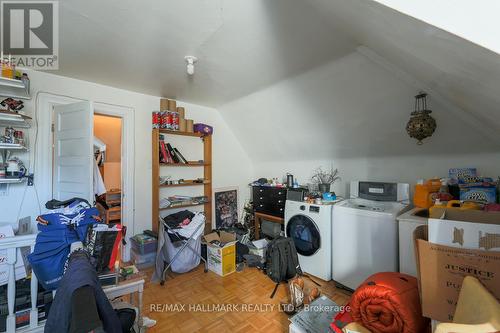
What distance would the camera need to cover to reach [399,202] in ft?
7.70

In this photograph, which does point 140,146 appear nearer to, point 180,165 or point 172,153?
point 172,153

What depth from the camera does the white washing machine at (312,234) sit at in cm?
247

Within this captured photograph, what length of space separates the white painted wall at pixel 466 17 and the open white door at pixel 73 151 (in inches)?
101

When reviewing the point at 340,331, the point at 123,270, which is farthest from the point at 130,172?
the point at 340,331

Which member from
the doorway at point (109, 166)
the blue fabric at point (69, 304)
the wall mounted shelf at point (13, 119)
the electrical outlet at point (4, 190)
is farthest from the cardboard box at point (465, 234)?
the doorway at point (109, 166)

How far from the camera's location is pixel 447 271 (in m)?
0.83

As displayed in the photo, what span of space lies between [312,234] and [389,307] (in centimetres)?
155

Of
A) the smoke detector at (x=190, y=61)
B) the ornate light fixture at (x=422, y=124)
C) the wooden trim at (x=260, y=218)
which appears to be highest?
the smoke detector at (x=190, y=61)

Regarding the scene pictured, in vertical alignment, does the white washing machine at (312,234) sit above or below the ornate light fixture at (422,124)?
below

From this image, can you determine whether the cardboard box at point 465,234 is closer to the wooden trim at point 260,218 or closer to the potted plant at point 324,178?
the potted plant at point 324,178

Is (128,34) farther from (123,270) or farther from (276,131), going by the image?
(276,131)

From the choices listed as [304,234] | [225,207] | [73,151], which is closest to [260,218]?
[225,207]

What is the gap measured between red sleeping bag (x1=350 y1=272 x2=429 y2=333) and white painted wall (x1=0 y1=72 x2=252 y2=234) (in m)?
2.93

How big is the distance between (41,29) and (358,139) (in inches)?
128
